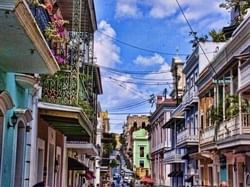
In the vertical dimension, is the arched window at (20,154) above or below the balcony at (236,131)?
below

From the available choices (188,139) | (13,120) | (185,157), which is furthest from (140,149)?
(13,120)

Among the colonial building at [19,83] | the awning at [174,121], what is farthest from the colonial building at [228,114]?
the colonial building at [19,83]

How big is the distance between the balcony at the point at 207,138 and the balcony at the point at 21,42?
18.2m

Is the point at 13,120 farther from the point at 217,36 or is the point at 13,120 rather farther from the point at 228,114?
the point at 217,36

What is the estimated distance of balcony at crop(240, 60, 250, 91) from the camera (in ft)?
62.0

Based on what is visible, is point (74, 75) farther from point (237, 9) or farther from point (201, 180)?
point (201, 180)

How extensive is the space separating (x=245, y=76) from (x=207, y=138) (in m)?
8.85

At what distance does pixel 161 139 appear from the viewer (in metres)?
53.0

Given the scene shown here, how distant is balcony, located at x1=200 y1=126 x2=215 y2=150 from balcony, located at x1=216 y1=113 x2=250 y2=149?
366 cm

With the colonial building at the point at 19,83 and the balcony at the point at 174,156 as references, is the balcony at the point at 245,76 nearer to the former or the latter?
the colonial building at the point at 19,83

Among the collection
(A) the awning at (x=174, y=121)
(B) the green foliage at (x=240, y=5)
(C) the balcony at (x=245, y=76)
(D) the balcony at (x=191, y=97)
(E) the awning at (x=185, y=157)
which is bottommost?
(E) the awning at (x=185, y=157)

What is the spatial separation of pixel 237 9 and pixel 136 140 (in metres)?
65.9

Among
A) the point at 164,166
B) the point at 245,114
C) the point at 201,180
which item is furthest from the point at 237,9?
the point at 164,166

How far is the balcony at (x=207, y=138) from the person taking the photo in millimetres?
25969
